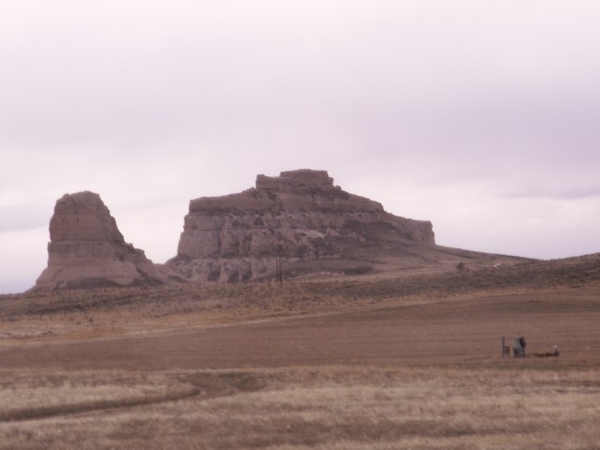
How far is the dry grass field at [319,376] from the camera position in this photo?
1631 centimetres

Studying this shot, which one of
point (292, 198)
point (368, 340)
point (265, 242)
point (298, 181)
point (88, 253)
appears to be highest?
point (298, 181)

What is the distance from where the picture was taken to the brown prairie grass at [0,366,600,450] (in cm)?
1554

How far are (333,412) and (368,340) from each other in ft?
64.1

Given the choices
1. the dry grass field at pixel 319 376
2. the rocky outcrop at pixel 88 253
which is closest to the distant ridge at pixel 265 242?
the rocky outcrop at pixel 88 253

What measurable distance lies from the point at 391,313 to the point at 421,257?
70228mm

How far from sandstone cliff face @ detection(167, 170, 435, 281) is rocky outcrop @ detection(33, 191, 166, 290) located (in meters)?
18.4

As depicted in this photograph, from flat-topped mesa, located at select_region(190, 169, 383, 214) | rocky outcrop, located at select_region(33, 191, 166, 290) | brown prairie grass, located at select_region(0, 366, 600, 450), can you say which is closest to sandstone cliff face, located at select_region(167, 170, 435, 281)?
flat-topped mesa, located at select_region(190, 169, 383, 214)

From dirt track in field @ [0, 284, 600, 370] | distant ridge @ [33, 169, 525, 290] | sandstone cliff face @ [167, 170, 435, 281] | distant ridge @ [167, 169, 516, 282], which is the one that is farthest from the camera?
sandstone cliff face @ [167, 170, 435, 281]

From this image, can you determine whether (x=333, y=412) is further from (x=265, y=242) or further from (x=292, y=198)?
(x=292, y=198)

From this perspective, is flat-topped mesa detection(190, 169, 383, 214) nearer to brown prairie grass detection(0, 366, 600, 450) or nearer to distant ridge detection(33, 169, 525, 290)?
distant ridge detection(33, 169, 525, 290)

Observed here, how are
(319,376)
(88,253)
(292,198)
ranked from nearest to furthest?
(319,376) < (88,253) < (292,198)

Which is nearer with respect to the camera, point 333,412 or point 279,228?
point 333,412

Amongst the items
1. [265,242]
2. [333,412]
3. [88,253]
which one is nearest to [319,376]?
[333,412]

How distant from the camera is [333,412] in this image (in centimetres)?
1859
